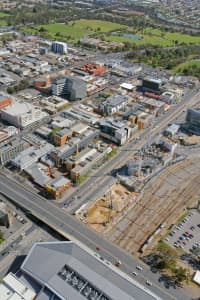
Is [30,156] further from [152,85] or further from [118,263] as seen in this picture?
[152,85]

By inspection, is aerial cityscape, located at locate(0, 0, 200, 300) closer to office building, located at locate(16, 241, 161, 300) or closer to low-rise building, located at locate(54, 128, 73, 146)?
office building, located at locate(16, 241, 161, 300)

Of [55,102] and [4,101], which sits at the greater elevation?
[4,101]

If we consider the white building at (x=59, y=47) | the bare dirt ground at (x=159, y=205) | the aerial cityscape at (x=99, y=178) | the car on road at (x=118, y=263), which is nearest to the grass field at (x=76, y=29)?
the white building at (x=59, y=47)

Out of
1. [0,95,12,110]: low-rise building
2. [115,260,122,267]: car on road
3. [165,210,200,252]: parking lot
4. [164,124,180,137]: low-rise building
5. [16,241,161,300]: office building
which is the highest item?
Result: [0,95,12,110]: low-rise building

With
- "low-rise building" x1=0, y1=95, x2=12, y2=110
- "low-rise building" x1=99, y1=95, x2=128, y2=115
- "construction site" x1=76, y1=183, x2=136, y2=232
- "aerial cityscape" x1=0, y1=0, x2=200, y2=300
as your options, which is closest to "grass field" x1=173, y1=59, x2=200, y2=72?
"aerial cityscape" x1=0, y1=0, x2=200, y2=300

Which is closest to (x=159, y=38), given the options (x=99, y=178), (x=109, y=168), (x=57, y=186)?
(x=109, y=168)

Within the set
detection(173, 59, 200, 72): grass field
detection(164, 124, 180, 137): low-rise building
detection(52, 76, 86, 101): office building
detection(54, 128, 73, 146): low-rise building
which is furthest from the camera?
detection(173, 59, 200, 72): grass field

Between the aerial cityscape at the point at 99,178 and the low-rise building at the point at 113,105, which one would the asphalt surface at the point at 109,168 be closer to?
the aerial cityscape at the point at 99,178
